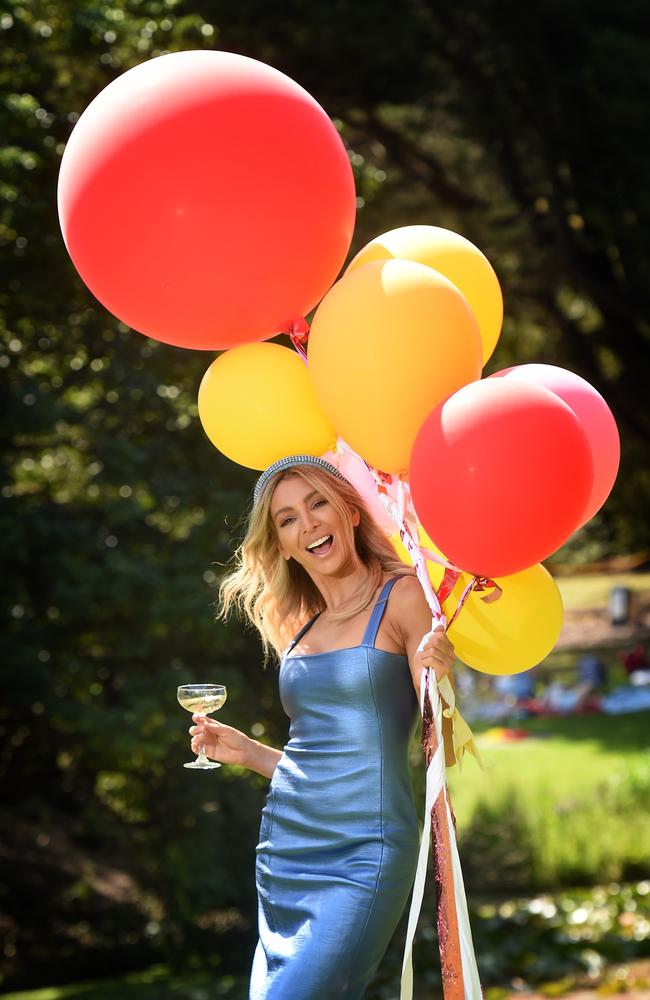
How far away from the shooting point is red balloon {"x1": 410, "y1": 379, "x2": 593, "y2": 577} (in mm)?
2176

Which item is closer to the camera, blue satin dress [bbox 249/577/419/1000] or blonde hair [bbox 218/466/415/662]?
blue satin dress [bbox 249/577/419/1000]

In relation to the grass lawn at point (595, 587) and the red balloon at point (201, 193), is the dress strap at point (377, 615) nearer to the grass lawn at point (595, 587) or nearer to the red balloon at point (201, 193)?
the red balloon at point (201, 193)

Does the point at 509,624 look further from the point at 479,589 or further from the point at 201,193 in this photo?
the point at 201,193

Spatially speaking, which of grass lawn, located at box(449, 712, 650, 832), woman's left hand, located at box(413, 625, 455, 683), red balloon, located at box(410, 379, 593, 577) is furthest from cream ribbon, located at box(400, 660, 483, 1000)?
grass lawn, located at box(449, 712, 650, 832)

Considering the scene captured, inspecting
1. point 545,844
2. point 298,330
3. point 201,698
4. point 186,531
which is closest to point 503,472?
point 298,330

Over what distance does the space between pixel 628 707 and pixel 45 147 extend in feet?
27.7

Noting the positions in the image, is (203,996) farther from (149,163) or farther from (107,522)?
(149,163)

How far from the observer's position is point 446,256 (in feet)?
8.76

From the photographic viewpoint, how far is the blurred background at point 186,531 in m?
5.68

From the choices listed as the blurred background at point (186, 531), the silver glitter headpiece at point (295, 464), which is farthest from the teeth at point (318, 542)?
the blurred background at point (186, 531)

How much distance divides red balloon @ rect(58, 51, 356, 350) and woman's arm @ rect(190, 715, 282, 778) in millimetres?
932

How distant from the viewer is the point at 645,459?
11.7m

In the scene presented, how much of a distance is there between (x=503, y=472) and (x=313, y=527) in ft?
2.05

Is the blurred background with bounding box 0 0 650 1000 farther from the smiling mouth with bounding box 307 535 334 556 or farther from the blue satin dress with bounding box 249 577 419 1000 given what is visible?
the blue satin dress with bounding box 249 577 419 1000
